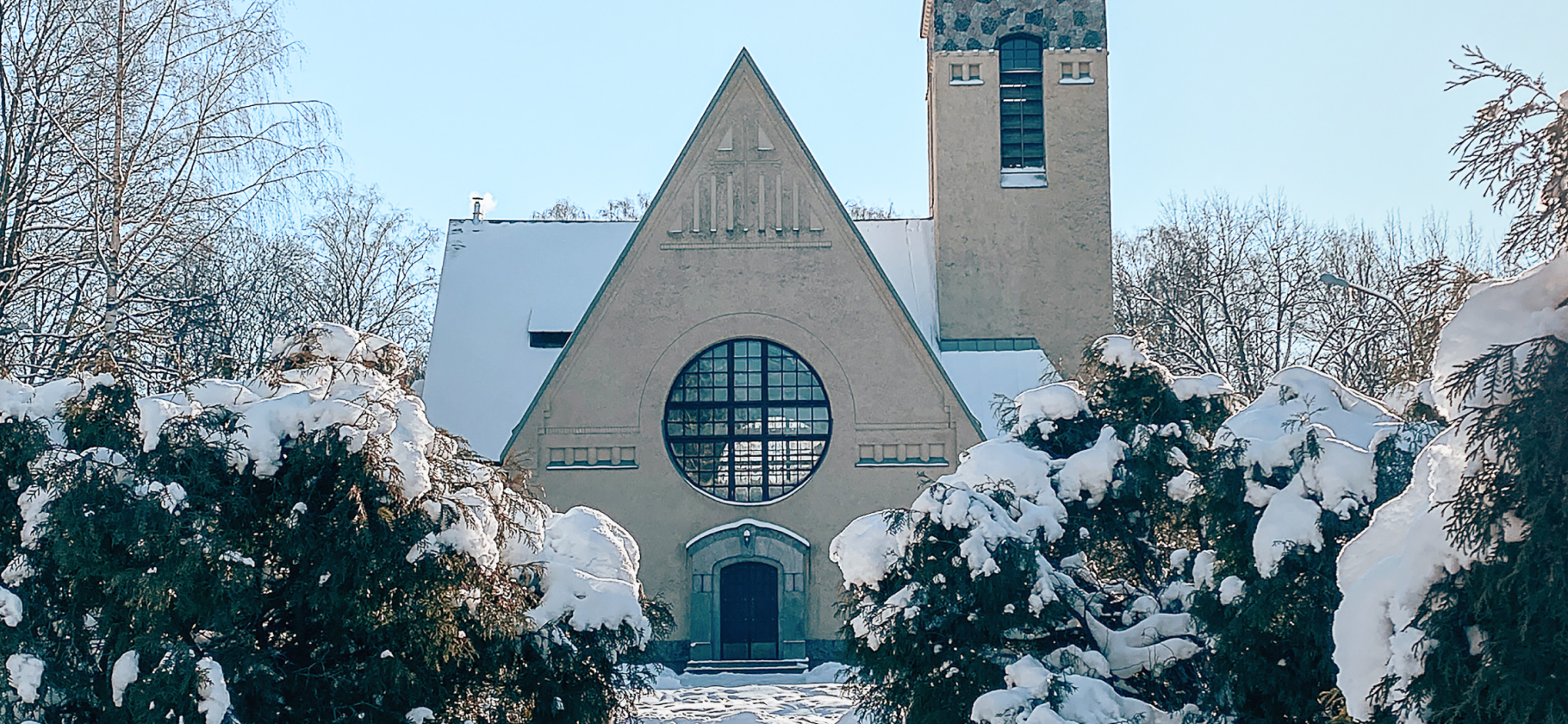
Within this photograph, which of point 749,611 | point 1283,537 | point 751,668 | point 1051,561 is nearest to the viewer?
point 1283,537

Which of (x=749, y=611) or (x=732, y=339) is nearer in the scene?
(x=749, y=611)

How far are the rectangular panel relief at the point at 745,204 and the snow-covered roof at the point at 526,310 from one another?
2296 millimetres

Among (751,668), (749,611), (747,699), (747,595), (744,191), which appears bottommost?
(747,699)

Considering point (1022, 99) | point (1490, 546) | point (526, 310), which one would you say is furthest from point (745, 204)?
point (1490, 546)

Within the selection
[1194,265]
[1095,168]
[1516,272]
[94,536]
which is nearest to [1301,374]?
[1516,272]

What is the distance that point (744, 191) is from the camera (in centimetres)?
2194

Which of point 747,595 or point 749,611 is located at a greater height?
point 747,595

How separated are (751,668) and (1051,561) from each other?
10.7 m

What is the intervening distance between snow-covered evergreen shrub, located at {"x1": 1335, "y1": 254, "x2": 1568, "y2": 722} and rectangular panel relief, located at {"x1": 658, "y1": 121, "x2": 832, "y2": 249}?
15824 mm

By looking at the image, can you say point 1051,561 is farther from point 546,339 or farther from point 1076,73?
point 1076,73

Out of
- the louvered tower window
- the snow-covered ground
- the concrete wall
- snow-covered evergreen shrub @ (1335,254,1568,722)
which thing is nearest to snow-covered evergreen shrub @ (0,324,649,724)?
the snow-covered ground

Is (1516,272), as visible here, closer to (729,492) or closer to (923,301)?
(729,492)

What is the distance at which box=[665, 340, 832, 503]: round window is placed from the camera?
70.8 feet

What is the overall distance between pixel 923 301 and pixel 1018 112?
3763 millimetres
